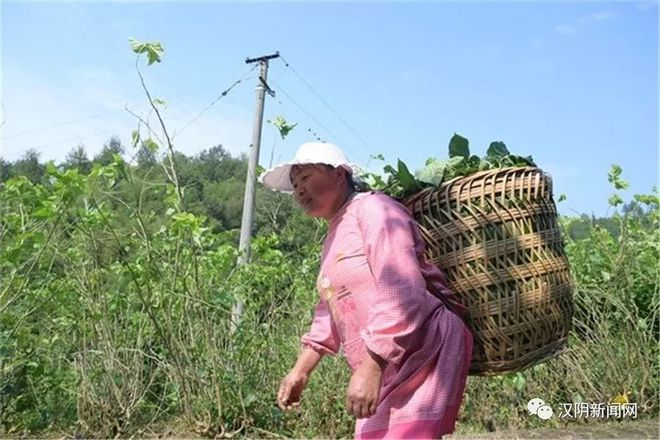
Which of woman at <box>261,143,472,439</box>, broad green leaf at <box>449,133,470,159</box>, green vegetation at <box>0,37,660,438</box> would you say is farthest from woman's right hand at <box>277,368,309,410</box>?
green vegetation at <box>0,37,660,438</box>

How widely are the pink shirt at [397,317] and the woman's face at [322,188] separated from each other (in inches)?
4.1

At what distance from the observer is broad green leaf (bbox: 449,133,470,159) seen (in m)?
2.17

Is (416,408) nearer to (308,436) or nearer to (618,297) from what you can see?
(308,436)

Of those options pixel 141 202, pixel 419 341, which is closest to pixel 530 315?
pixel 419 341

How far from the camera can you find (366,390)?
5.80 ft

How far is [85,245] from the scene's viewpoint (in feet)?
12.7

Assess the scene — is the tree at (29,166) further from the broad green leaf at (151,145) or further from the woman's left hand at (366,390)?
the woman's left hand at (366,390)

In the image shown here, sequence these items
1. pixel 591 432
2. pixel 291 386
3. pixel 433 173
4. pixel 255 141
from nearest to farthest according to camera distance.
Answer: pixel 433 173, pixel 291 386, pixel 591 432, pixel 255 141

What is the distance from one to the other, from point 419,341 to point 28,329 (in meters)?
2.64

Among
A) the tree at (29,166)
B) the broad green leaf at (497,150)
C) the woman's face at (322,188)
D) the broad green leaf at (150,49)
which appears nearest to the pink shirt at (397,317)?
the woman's face at (322,188)

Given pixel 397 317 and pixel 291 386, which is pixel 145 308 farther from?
pixel 397 317

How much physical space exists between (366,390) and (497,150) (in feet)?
2.80

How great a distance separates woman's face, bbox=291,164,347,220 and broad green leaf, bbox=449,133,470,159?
0.34 m

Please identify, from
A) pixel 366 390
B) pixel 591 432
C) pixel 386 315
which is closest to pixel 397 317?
pixel 386 315
